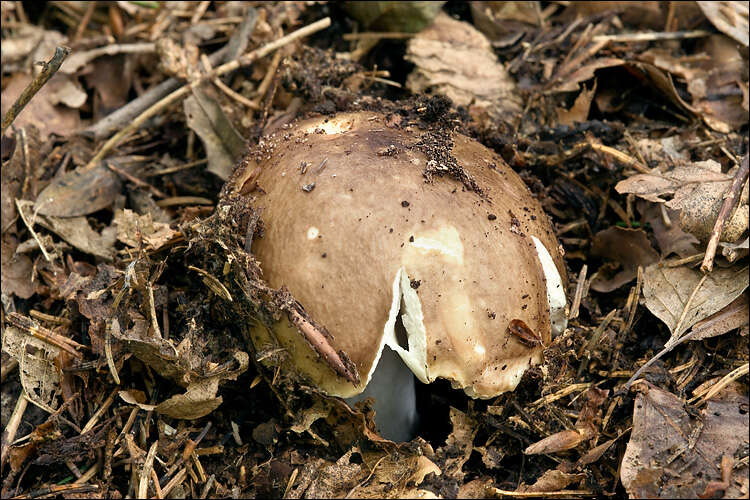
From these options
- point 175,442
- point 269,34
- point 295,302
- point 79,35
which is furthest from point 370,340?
point 79,35

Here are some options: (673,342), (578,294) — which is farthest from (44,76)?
(673,342)

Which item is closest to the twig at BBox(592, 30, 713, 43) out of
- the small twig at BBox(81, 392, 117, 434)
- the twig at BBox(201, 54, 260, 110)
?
the twig at BBox(201, 54, 260, 110)

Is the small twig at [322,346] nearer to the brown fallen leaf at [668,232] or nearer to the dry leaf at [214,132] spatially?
the dry leaf at [214,132]

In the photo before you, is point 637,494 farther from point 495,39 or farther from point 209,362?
point 495,39

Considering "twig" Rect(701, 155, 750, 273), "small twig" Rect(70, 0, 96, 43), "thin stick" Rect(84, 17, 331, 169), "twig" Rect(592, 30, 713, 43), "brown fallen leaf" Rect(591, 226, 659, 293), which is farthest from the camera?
"small twig" Rect(70, 0, 96, 43)

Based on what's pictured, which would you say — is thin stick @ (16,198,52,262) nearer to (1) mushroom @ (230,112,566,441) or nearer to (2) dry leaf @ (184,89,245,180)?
(2) dry leaf @ (184,89,245,180)

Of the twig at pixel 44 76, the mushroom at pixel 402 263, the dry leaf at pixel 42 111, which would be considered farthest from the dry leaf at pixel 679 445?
the dry leaf at pixel 42 111
